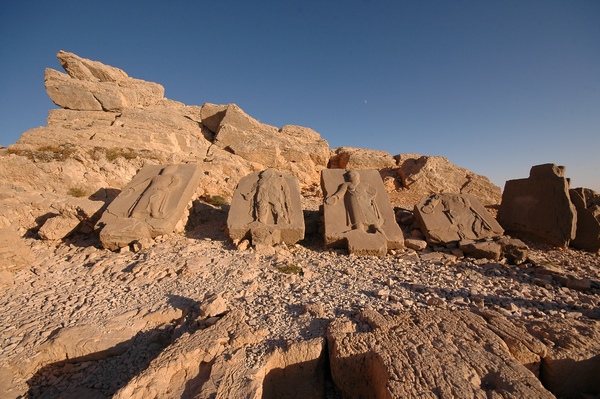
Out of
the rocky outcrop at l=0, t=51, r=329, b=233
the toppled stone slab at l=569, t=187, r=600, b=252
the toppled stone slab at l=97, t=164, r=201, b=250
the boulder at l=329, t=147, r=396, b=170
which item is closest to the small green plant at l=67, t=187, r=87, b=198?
the rocky outcrop at l=0, t=51, r=329, b=233

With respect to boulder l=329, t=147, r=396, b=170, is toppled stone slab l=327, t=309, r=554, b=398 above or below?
below

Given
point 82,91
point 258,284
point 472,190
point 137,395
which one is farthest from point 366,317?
point 82,91

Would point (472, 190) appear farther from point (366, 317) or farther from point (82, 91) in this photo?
point (82, 91)

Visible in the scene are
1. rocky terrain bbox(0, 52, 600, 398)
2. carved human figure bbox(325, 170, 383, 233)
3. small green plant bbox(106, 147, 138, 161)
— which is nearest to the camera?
rocky terrain bbox(0, 52, 600, 398)

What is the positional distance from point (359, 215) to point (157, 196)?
448cm

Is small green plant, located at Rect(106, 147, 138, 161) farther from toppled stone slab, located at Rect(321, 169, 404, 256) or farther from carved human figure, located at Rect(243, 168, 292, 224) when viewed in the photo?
toppled stone slab, located at Rect(321, 169, 404, 256)

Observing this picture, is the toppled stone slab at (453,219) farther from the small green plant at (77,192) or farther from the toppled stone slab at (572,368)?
the small green plant at (77,192)

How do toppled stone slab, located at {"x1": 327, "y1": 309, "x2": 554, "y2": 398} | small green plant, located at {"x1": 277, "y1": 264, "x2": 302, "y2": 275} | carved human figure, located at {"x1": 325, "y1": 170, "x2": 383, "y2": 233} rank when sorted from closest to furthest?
toppled stone slab, located at {"x1": 327, "y1": 309, "x2": 554, "y2": 398} < small green plant, located at {"x1": 277, "y1": 264, "x2": 302, "y2": 275} < carved human figure, located at {"x1": 325, "y1": 170, "x2": 383, "y2": 233}

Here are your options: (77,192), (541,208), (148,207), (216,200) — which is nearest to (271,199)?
(148,207)

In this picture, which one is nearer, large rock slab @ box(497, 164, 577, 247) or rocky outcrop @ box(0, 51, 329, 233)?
large rock slab @ box(497, 164, 577, 247)

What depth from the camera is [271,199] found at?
6.28 m

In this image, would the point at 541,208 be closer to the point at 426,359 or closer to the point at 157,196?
the point at 426,359

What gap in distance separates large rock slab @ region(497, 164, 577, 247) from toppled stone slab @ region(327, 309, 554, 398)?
475 cm

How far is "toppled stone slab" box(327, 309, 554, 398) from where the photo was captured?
2.12 m
